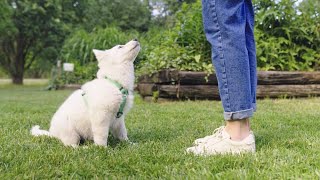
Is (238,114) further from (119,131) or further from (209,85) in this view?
(209,85)

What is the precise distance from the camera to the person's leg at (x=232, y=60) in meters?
2.01

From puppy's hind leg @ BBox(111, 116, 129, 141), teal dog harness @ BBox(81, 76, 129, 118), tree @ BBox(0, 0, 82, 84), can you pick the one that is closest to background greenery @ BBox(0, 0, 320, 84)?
tree @ BBox(0, 0, 82, 84)

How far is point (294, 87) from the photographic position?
5812mm

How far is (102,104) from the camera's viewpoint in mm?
2340

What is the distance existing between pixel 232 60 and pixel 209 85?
3.65 metres

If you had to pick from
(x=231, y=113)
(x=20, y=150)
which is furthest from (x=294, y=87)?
(x=20, y=150)

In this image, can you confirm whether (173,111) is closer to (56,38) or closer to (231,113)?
(231,113)

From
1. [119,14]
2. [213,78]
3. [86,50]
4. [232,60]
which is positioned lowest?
[213,78]

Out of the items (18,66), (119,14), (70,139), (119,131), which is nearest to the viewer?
(70,139)

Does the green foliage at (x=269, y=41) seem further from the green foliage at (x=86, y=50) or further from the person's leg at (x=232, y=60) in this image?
the green foliage at (x=86, y=50)

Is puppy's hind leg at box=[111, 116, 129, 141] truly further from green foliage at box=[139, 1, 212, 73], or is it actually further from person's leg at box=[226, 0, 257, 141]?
green foliage at box=[139, 1, 212, 73]

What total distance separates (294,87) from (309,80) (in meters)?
0.29

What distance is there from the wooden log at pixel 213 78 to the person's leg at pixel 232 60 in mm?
3417

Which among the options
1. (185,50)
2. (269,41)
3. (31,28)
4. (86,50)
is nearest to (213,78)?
(185,50)
